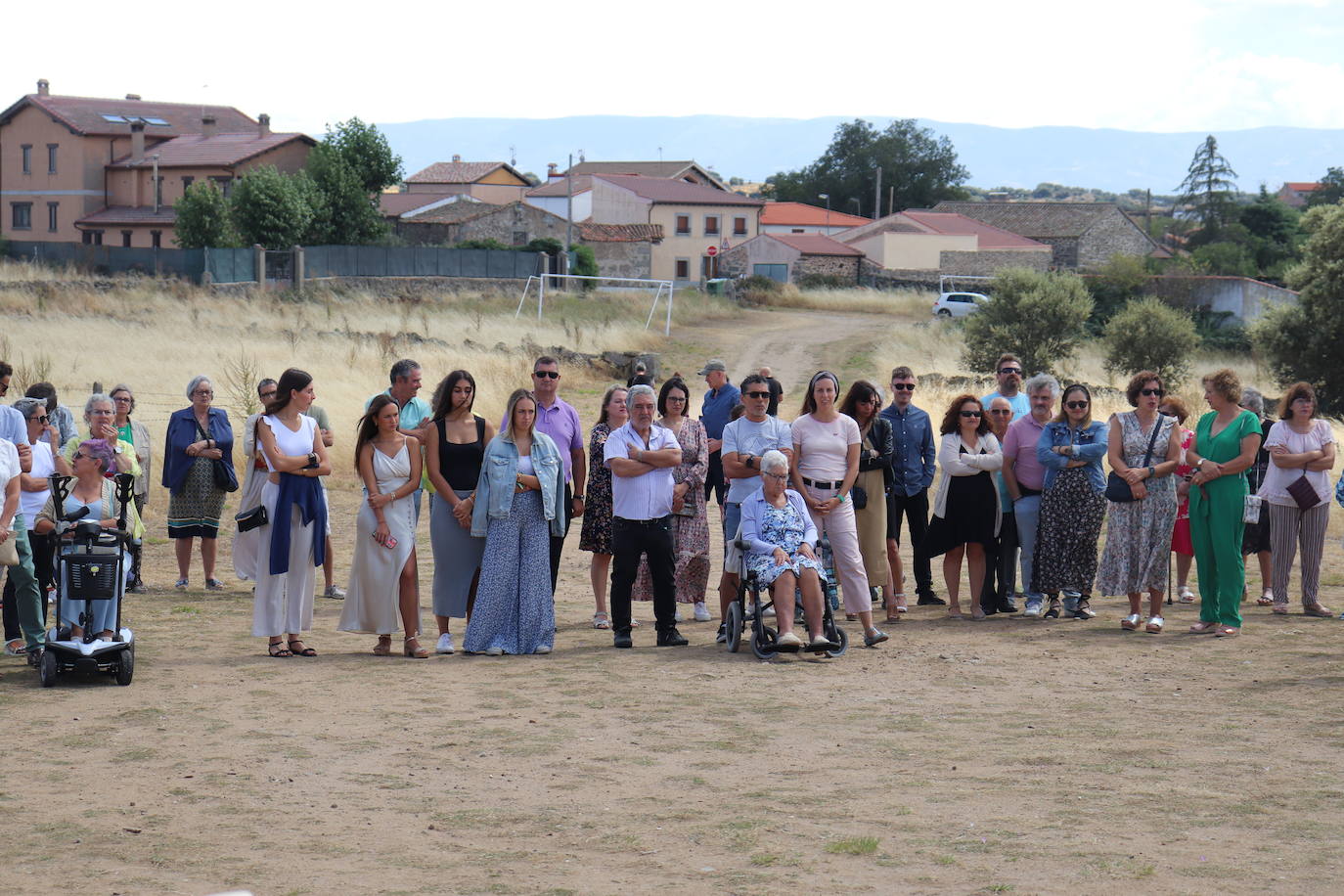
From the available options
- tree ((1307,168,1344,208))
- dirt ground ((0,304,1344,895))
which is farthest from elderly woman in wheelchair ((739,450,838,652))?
tree ((1307,168,1344,208))

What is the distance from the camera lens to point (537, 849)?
554 cm

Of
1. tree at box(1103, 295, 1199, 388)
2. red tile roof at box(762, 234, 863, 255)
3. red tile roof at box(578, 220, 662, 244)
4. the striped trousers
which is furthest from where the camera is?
red tile roof at box(578, 220, 662, 244)

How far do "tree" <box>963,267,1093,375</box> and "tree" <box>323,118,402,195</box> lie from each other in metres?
28.4

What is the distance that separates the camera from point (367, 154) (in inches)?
2223

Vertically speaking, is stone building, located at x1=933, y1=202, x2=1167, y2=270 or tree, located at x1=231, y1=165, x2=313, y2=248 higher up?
stone building, located at x1=933, y1=202, x2=1167, y2=270

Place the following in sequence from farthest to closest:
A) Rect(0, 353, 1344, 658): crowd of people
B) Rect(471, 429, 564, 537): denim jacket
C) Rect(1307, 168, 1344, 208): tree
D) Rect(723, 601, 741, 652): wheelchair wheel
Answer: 1. Rect(1307, 168, 1344, 208): tree
2. Rect(723, 601, 741, 652): wheelchair wheel
3. Rect(471, 429, 564, 537): denim jacket
4. Rect(0, 353, 1344, 658): crowd of people

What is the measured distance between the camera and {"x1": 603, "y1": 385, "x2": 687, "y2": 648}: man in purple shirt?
944cm

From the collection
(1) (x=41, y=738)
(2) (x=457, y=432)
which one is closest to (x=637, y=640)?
(2) (x=457, y=432)

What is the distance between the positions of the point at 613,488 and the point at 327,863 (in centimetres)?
452

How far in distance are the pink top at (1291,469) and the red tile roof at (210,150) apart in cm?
5146

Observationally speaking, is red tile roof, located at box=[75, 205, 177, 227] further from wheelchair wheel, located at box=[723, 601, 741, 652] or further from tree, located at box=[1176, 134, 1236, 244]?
tree, located at box=[1176, 134, 1236, 244]

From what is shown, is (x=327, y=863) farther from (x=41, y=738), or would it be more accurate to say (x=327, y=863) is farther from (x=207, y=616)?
(x=207, y=616)

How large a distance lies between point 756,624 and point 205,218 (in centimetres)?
4475

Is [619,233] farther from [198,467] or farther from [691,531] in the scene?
[691,531]
